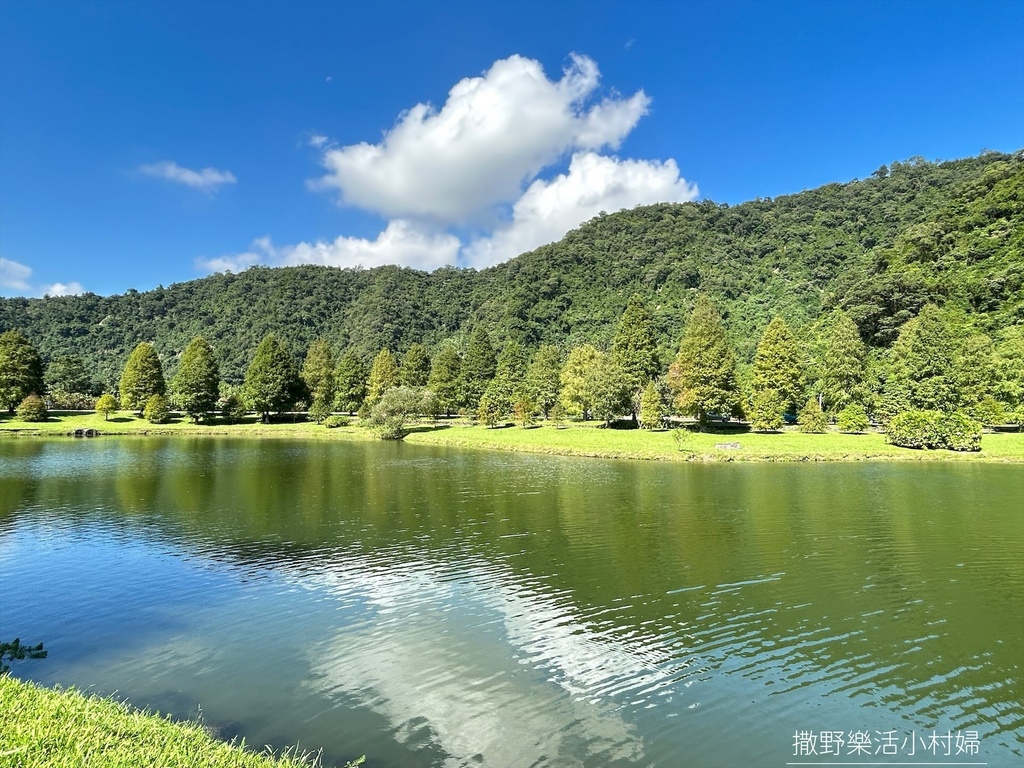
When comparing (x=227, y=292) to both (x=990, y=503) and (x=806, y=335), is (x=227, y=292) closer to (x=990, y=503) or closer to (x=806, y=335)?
(x=806, y=335)

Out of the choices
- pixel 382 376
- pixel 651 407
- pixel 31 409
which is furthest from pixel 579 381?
pixel 31 409

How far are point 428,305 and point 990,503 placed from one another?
148500 mm

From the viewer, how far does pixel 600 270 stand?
14300 centimetres

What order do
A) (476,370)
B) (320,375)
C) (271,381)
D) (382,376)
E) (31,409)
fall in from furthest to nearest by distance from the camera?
(320,375) < (476,370) < (382,376) < (271,381) < (31,409)

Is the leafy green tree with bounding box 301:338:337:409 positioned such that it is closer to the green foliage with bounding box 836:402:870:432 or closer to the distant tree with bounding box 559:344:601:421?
the distant tree with bounding box 559:344:601:421

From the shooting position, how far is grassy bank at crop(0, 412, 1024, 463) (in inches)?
1825

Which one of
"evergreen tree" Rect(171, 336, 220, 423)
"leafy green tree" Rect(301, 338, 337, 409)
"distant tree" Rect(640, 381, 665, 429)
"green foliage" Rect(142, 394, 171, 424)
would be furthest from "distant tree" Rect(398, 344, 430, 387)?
"distant tree" Rect(640, 381, 665, 429)

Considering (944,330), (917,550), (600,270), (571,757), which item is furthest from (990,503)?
(600,270)

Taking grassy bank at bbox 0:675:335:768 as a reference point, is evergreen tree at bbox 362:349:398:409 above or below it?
above

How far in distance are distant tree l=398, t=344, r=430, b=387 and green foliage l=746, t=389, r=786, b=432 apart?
1934 inches

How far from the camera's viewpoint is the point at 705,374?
59.1m

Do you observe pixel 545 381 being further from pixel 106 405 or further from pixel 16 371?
pixel 16 371

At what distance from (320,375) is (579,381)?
1795 inches

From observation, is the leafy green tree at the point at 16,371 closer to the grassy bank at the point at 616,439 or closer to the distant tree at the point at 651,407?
the grassy bank at the point at 616,439
